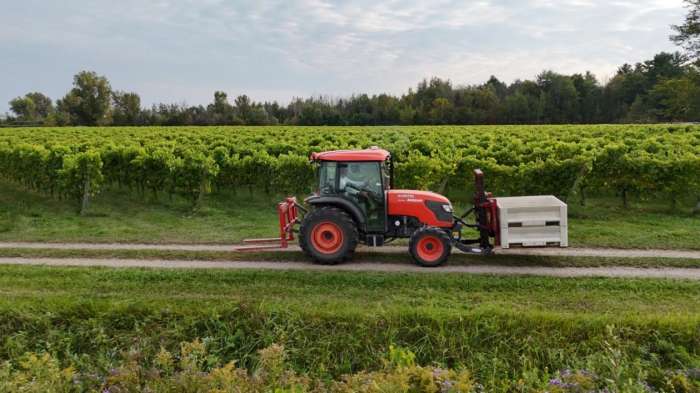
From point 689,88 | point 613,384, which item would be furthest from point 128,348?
point 689,88

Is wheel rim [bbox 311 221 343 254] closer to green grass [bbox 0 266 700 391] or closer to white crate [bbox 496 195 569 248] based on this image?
green grass [bbox 0 266 700 391]

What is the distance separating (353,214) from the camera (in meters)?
10.5

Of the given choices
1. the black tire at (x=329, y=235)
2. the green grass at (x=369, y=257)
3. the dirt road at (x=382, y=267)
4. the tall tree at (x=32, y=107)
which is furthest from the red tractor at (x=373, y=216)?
the tall tree at (x=32, y=107)

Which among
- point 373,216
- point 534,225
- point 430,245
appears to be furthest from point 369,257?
point 534,225

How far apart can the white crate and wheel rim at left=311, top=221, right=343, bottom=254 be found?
346cm

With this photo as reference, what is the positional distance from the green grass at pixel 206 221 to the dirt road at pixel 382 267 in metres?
1.74

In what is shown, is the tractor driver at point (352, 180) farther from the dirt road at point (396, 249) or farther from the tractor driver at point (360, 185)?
the dirt road at point (396, 249)

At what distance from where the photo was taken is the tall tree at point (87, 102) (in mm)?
83625

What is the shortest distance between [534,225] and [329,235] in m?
4.33

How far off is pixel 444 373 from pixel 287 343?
Result: 2491 mm

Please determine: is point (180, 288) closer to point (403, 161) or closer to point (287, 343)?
point (287, 343)

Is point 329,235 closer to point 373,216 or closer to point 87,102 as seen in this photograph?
point 373,216

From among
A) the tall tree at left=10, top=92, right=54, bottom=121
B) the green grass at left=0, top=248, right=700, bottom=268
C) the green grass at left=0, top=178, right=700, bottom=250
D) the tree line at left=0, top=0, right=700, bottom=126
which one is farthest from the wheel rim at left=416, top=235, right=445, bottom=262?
the tall tree at left=10, top=92, right=54, bottom=121

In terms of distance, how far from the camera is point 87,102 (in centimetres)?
8394
